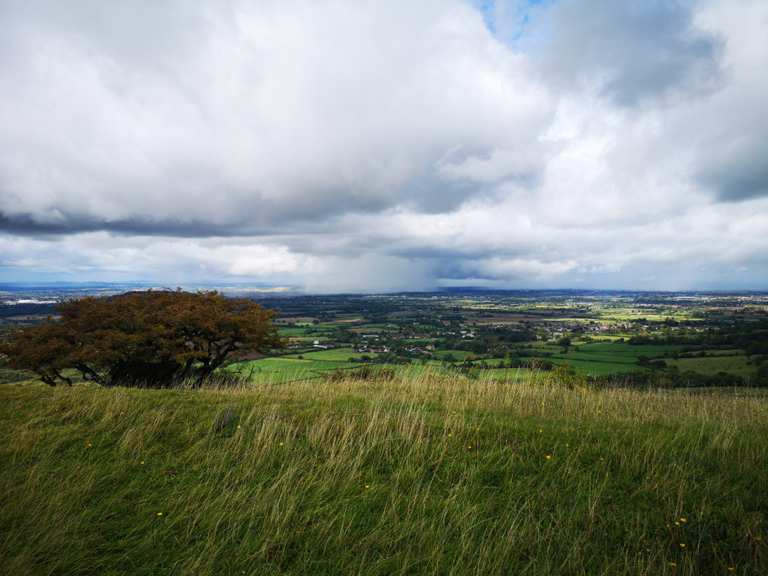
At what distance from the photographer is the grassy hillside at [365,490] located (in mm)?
3680

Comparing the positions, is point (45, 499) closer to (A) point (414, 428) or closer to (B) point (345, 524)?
(B) point (345, 524)

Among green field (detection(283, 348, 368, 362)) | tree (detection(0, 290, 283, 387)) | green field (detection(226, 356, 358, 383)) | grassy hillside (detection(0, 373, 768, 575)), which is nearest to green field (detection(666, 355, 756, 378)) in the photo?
grassy hillside (detection(0, 373, 768, 575))

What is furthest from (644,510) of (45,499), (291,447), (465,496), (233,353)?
(233,353)

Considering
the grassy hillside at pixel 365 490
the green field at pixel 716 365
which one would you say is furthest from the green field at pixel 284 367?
the green field at pixel 716 365

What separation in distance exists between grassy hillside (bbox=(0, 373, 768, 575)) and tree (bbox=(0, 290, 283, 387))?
27.4 feet

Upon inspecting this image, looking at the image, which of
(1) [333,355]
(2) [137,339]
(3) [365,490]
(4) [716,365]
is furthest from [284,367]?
(4) [716,365]

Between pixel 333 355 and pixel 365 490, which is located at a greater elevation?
pixel 365 490

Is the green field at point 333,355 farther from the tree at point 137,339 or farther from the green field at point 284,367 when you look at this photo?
the tree at point 137,339

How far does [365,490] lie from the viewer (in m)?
4.91

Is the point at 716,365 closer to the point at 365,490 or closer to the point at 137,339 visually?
the point at 365,490

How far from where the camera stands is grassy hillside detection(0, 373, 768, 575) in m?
3.68

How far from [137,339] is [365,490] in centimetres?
1452

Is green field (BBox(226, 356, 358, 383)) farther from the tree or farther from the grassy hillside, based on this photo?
the grassy hillside

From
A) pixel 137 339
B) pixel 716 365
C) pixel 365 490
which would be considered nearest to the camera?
pixel 365 490
